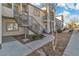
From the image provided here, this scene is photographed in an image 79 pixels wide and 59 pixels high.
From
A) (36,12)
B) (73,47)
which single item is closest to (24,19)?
(36,12)

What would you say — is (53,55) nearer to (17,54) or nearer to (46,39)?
(46,39)

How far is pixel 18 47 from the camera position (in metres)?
2.35

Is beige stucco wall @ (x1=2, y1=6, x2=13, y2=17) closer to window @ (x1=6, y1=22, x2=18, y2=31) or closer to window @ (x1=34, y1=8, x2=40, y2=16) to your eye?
window @ (x1=6, y1=22, x2=18, y2=31)

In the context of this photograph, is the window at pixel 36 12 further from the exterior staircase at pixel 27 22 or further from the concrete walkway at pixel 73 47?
the concrete walkway at pixel 73 47

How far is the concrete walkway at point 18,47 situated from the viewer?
2.34 metres

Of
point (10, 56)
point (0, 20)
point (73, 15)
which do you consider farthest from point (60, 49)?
point (0, 20)

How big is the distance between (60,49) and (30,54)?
0.36 metres

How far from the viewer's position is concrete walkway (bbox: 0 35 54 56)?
234 cm

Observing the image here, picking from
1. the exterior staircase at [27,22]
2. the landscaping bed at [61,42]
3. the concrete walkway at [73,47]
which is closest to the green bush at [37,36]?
the exterior staircase at [27,22]

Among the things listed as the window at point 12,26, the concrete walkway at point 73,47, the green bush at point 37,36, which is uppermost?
the window at point 12,26

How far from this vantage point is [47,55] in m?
2.35

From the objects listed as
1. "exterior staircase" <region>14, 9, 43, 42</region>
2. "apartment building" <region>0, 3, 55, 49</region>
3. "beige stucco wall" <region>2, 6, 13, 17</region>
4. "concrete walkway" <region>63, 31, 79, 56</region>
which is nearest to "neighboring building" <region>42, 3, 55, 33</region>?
"apartment building" <region>0, 3, 55, 49</region>

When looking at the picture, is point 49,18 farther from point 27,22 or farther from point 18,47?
point 18,47

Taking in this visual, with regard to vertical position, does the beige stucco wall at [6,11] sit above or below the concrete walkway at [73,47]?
above
